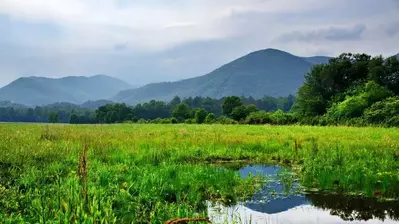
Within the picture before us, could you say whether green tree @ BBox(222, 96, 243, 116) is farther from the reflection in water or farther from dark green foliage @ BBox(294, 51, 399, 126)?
the reflection in water

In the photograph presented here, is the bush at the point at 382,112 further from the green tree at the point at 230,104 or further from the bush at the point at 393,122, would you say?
the green tree at the point at 230,104

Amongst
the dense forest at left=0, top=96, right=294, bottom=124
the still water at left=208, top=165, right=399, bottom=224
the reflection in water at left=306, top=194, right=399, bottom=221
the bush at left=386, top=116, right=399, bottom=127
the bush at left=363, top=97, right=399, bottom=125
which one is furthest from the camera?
the dense forest at left=0, top=96, right=294, bottom=124

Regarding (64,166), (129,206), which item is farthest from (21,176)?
(129,206)

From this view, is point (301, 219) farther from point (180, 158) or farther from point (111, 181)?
point (180, 158)

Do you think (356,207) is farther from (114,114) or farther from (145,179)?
(114,114)

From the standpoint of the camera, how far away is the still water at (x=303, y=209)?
331 inches

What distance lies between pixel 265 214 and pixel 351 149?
399 inches

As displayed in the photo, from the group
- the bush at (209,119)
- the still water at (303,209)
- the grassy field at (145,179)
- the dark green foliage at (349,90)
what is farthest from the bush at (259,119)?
the still water at (303,209)

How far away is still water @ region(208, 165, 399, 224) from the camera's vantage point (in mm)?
8398

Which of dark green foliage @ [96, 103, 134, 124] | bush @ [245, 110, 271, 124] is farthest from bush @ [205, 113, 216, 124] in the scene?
dark green foliage @ [96, 103, 134, 124]

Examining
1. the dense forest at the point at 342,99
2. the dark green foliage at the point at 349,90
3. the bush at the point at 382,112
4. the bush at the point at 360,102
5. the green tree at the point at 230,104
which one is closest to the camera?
the bush at the point at 382,112

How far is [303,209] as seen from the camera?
9289 millimetres

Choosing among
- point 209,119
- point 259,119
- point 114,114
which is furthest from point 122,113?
point 259,119

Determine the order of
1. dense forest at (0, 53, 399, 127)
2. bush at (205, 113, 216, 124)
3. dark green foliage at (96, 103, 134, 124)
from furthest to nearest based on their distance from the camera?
dark green foliage at (96, 103, 134, 124), bush at (205, 113, 216, 124), dense forest at (0, 53, 399, 127)
